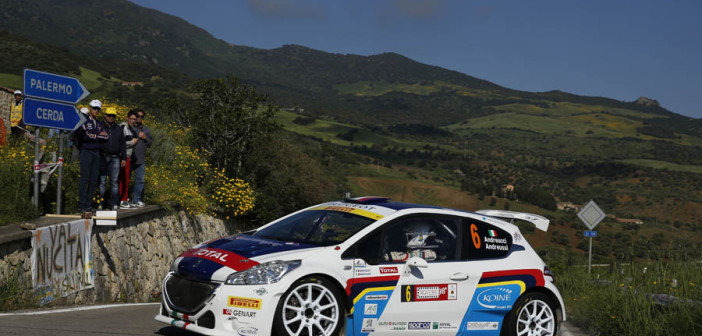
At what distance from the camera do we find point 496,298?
7.41 metres

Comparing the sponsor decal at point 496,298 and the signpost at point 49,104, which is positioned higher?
the signpost at point 49,104

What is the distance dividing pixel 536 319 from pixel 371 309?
78.7 inches

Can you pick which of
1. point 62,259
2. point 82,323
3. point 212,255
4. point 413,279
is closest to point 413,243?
point 413,279

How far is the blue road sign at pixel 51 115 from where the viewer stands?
11.0 meters

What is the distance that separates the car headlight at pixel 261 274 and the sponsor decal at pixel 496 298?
7.17 feet

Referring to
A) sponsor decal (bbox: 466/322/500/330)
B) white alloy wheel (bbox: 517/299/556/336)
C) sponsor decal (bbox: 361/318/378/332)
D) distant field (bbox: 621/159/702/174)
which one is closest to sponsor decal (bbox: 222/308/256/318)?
sponsor decal (bbox: 361/318/378/332)

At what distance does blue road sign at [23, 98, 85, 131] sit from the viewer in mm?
10995

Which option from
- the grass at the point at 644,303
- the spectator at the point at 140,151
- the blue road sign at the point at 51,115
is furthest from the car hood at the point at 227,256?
the spectator at the point at 140,151

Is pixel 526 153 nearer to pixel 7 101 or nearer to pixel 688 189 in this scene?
pixel 688 189

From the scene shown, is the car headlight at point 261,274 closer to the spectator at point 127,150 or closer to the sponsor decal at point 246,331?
the sponsor decal at point 246,331

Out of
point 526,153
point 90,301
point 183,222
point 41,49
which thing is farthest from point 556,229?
point 526,153

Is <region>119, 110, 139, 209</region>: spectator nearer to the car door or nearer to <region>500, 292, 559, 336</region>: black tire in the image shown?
the car door

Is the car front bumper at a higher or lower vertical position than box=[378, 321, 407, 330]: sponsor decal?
higher

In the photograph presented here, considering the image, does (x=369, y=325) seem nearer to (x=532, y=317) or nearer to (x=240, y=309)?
(x=240, y=309)
